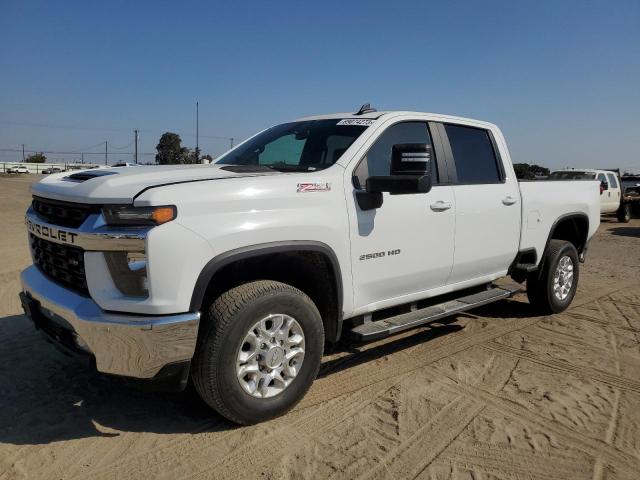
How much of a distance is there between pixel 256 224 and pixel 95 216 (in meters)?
0.86

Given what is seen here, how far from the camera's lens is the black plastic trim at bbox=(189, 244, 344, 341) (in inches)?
106

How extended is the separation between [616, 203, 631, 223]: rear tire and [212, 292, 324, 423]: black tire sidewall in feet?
58.5

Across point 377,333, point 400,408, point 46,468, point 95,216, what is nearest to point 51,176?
point 95,216

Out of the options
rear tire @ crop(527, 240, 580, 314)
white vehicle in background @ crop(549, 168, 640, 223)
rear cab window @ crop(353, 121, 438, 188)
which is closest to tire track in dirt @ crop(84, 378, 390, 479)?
rear cab window @ crop(353, 121, 438, 188)

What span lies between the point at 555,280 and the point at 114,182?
4718 millimetres

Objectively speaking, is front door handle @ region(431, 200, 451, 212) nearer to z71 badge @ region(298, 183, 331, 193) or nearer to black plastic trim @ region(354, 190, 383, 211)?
black plastic trim @ region(354, 190, 383, 211)

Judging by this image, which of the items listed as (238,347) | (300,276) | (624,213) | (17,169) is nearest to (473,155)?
(300,276)

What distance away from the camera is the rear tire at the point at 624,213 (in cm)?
1756

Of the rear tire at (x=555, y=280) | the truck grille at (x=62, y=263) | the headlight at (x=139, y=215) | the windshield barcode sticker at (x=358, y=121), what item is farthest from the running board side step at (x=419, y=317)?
the truck grille at (x=62, y=263)

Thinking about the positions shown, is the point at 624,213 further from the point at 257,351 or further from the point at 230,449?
the point at 230,449

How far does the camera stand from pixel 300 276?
136 inches

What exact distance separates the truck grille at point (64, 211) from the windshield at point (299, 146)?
136 centimetres

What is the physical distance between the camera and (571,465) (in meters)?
2.78

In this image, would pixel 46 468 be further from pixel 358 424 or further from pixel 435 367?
pixel 435 367
